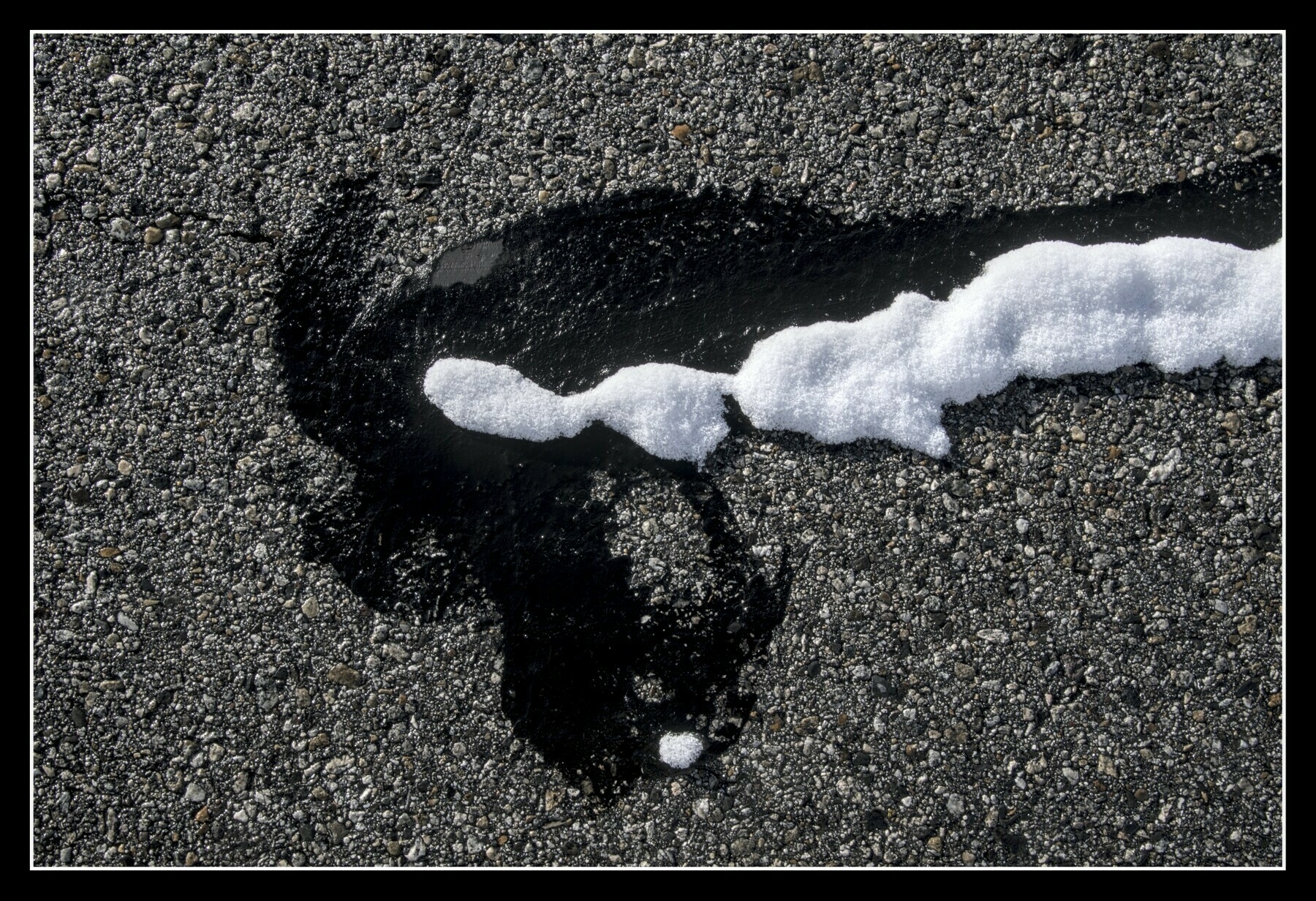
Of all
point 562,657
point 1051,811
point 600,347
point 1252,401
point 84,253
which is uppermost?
point 84,253

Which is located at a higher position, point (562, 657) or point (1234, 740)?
point (562, 657)

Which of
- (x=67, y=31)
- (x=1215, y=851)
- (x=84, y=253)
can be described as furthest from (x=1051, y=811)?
(x=67, y=31)

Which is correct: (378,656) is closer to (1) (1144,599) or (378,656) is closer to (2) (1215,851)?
(1) (1144,599)

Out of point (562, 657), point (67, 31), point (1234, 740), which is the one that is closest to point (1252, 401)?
point (1234, 740)
